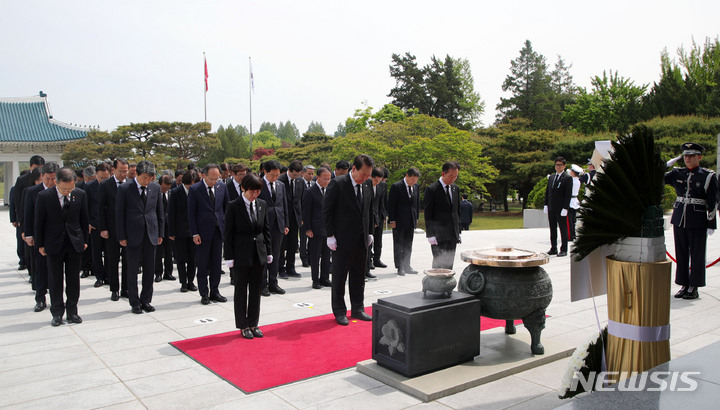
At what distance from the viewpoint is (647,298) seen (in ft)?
8.76

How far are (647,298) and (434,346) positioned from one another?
1573mm

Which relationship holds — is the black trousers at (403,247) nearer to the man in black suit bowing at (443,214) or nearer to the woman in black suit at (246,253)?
the man in black suit bowing at (443,214)

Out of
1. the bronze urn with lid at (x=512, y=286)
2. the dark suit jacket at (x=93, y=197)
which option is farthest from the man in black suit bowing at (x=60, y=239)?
the bronze urn with lid at (x=512, y=286)

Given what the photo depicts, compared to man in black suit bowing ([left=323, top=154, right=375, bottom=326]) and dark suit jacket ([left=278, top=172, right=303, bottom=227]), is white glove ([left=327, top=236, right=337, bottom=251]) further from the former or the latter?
dark suit jacket ([left=278, top=172, right=303, bottom=227])

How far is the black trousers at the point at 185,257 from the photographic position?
7.23m

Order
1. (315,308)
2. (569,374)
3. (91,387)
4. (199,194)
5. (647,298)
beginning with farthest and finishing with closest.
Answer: (199,194) → (315,308) → (91,387) → (569,374) → (647,298)

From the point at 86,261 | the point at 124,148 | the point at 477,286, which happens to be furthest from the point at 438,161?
the point at 124,148

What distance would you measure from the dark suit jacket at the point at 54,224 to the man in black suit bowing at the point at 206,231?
134cm

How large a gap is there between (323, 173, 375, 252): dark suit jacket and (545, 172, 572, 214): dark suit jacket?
580 cm

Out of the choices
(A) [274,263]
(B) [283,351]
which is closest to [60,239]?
(A) [274,263]

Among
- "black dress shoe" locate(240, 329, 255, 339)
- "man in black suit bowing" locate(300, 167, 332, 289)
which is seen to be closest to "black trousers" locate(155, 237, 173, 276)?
"man in black suit bowing" locate(300, 167, 332, 289)

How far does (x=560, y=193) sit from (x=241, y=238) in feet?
23.5

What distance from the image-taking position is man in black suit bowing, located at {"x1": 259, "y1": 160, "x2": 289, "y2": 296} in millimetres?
6965

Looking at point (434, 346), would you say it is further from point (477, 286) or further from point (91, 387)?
point (91, 387)
